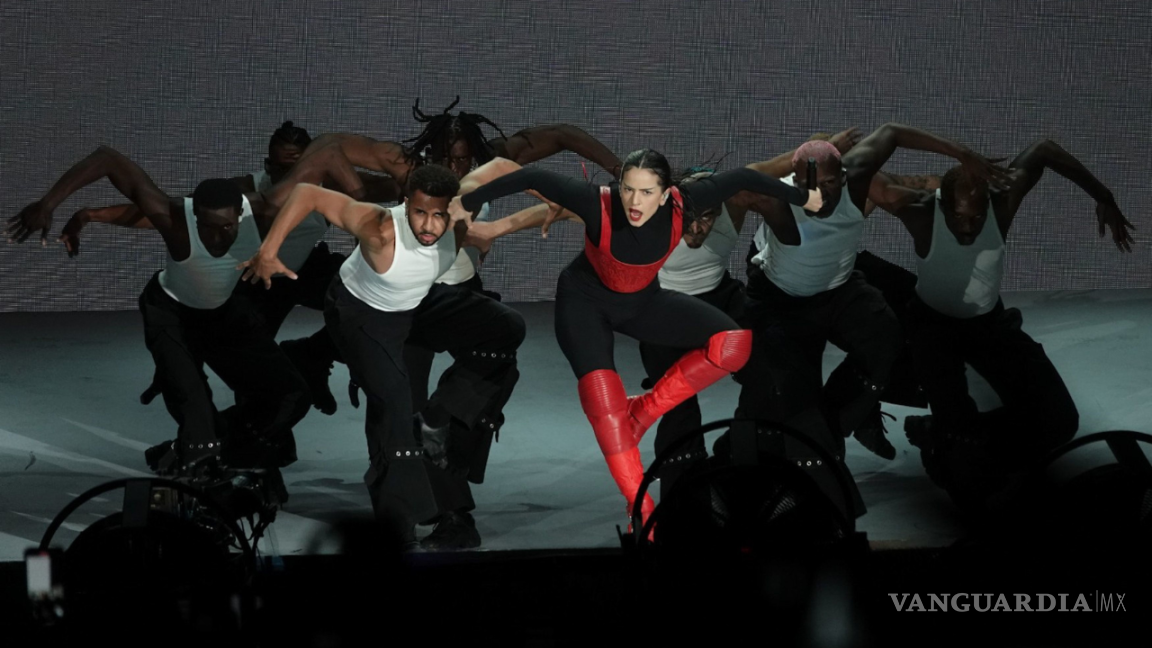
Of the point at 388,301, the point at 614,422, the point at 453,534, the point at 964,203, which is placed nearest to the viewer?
the point at 614,422

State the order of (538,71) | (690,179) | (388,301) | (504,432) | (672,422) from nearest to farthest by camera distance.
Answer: (690,179)
(388,301)
(672,422)
(504,432)
(538,71)

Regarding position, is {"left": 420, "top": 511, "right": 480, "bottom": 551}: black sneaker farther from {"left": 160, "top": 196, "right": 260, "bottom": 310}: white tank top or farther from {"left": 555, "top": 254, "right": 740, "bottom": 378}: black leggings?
{"left": 160, "top": 196, "right": 260, "bottom": 310}: white tank top

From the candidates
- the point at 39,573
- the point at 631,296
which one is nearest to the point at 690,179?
the point at 631,296

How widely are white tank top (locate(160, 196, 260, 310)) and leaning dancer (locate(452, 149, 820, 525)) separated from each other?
3.15ft

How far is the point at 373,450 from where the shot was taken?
4.39 m

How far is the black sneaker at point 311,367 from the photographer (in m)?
5.29

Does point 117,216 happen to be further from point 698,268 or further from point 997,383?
point 997,383

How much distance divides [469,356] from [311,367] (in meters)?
0.94

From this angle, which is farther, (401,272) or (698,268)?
(698,268)

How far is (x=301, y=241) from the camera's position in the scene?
5.21 meters

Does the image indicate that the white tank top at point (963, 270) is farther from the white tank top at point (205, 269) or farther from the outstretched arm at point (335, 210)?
the white tank top at point (205, 269)

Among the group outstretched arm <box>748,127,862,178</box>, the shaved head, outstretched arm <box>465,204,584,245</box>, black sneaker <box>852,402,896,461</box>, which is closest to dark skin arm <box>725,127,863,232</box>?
outstretched arm <box>748,127,862,178</box>

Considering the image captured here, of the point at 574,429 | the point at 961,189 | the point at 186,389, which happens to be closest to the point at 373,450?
the point at 186,389

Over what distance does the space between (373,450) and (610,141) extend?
9.57ft
